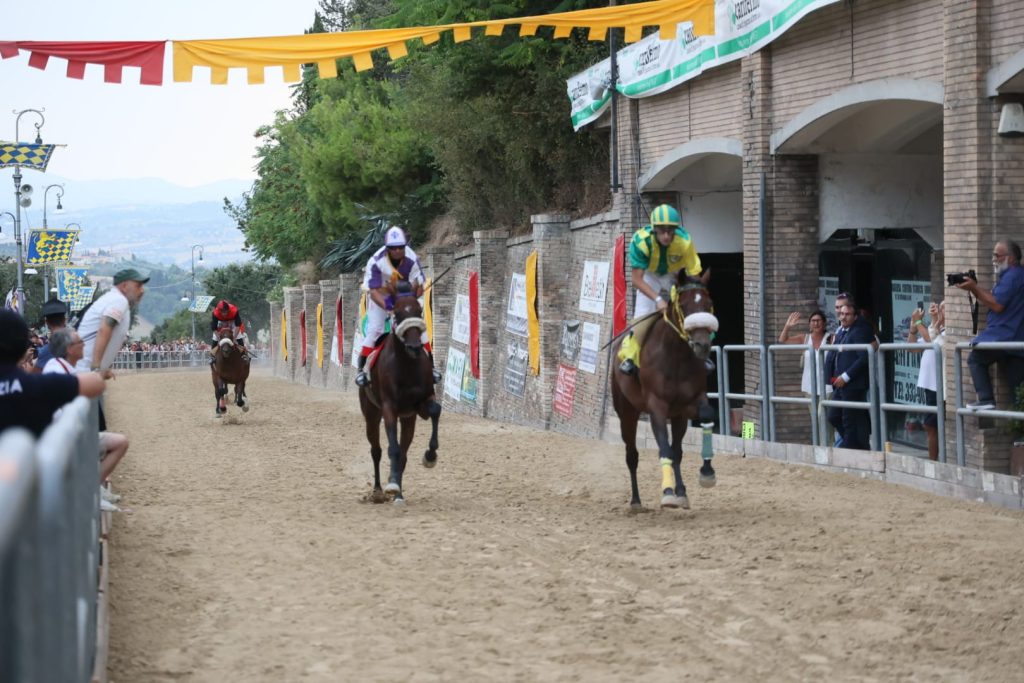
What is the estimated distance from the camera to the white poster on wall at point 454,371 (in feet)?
103

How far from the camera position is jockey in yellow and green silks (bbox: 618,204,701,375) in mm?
11211

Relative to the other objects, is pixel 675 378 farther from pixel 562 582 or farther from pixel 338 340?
pixel 338 340

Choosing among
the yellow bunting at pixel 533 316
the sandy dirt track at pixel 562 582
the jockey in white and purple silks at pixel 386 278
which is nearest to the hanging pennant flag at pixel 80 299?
the yellow bunting at pixel 533 316

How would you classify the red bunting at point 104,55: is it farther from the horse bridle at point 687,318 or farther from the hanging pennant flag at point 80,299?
the hanging pennant flag at point 80,299

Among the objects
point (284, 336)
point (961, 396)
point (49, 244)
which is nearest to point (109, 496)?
point (961, 396)

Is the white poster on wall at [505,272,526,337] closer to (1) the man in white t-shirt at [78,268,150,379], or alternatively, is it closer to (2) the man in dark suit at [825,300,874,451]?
(2) the man in dark suit at [825,300,874,451]

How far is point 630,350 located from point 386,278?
2522mm

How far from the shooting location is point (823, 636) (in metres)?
7.09

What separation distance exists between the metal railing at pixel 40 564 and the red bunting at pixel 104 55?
9019 mm

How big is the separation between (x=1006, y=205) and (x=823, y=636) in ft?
25.4

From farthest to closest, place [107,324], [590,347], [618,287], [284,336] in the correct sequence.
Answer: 1. [284,336]
2. [590,347]
3. [618,287]
4. [107,324]

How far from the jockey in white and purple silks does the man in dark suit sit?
173 inches

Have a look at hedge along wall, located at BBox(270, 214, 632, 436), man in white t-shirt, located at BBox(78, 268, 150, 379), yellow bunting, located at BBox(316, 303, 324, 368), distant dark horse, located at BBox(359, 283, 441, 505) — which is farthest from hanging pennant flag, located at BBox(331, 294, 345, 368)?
man in white t-shirt, located at BBox(78, 268, 150, 379)

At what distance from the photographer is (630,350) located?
11633 millimetres
